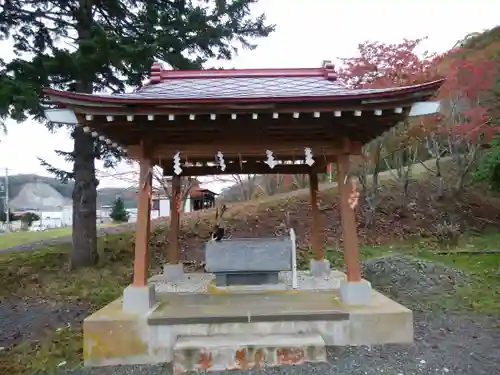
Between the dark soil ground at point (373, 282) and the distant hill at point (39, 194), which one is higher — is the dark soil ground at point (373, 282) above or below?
below

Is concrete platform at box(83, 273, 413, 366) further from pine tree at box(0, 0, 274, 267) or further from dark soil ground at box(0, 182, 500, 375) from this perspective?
pine tree at box(0, 0, 274, 267)

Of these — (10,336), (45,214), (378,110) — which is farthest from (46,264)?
(45,214)

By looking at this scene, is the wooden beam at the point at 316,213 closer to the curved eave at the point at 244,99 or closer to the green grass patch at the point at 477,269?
the green grass patch at the point at 477,269

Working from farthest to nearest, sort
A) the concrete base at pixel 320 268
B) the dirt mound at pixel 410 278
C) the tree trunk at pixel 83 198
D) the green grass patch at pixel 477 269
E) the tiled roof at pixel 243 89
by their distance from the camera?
the tree trunk at pixel 83 198 → the concrete base at pixel 320 268 → the dirt mound at pixel 410 278 → the green grass patch at pixel 477 269 → the tiled roof at pixel 243 89

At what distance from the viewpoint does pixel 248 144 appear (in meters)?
5.29

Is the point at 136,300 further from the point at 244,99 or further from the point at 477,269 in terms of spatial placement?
the point at 477,269

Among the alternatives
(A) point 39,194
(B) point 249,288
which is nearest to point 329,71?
(B) point 249,288

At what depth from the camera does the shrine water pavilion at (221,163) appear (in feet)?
14.4

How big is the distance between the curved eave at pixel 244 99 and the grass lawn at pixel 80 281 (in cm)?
290

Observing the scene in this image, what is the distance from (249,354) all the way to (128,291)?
168 centimetres

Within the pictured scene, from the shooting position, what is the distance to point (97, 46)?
7.56 meters

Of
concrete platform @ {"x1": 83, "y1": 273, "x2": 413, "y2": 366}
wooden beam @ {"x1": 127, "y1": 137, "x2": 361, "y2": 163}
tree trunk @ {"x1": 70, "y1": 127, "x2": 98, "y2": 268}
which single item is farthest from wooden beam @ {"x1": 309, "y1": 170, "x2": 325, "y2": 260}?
tree trunk @ {"x1": 70, "y1": 127, "x2": 98, "y2": 268}

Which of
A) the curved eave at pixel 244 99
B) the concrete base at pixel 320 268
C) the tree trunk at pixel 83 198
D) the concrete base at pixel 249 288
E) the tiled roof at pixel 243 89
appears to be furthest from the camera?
the tree trunk at pixel 83 198

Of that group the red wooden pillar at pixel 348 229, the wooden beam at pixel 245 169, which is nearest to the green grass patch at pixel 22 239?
the wooden beam at pixel 245 169
